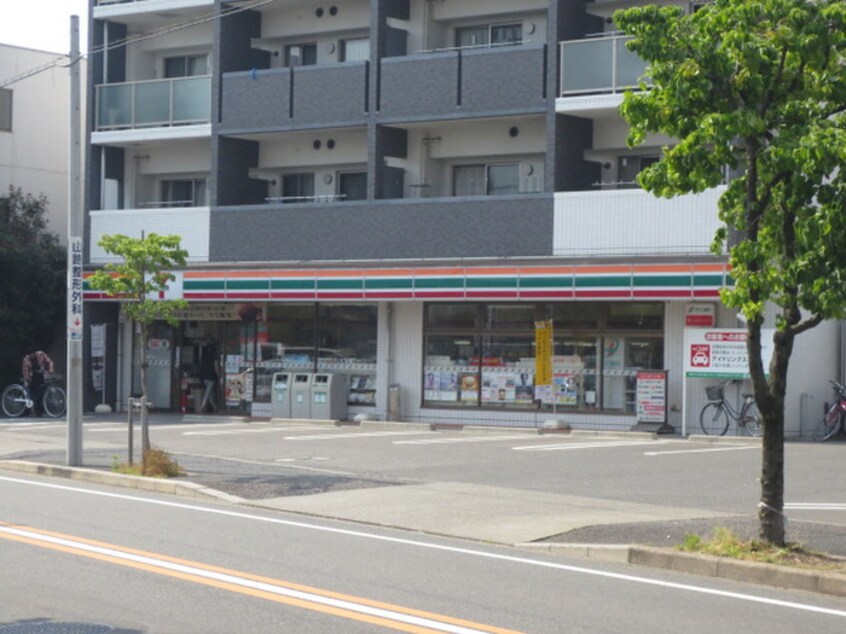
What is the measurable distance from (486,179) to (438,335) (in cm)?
362

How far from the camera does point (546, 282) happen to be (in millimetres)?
28125

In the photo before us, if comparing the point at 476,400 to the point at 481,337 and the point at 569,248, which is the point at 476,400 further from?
the point at 569,248

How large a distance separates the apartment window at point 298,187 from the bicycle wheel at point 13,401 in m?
7.78

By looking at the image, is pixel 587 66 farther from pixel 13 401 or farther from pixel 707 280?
pixel 13 401

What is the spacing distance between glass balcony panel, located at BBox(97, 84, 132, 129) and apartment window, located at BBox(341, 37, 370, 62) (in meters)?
5.63

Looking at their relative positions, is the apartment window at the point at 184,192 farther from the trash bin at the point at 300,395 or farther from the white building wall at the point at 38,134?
the trash bin at the point at 300,395

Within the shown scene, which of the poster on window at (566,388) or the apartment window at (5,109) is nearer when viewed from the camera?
the poster on window at (566,388)

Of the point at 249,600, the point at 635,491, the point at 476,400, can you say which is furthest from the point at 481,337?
the point at 249,600

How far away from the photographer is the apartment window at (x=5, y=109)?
123ft

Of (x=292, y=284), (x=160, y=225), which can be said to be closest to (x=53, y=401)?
(x=160, y=225)

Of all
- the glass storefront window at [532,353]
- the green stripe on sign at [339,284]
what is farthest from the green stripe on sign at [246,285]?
the glass storefront window at [532,353]

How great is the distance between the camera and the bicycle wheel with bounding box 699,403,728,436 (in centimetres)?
2650

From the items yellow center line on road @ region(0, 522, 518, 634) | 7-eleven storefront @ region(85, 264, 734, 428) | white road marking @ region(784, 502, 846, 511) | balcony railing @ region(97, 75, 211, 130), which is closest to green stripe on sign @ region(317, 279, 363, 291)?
7-eleven storefront @ region(85, 264, 734, 428)

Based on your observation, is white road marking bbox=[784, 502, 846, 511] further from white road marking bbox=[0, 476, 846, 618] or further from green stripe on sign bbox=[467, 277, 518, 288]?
green stripe on sign bbox=[467, 277, 518, 288]
